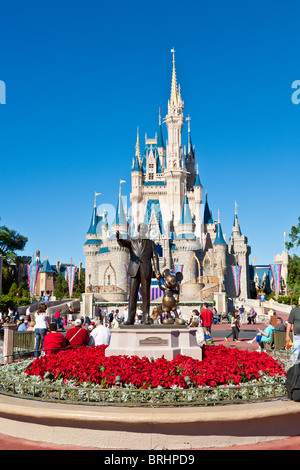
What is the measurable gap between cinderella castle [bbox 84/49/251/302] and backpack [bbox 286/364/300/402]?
2053 inches

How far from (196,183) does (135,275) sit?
6609 cm

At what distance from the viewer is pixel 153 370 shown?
20.5 ft

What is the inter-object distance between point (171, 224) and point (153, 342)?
205 feet

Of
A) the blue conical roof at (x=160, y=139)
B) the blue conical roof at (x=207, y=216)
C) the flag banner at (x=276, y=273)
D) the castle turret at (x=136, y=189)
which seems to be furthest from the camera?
the blue conical roof at (x=160, y=139)

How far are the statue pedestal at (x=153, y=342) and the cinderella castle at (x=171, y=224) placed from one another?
50.1 m

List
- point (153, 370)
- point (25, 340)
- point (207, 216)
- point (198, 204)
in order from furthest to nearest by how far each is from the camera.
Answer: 1. point (207, 216)
2. point (198, 204)
3. point (25, 340)
4. point (153, 370)

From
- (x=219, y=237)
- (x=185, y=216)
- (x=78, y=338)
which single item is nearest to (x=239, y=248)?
(x=219, y=237)

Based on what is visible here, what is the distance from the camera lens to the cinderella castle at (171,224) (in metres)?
63.3

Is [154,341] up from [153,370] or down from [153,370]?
up

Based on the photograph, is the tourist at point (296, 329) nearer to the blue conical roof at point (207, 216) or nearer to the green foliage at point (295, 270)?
the green foliage at point (295, 270)

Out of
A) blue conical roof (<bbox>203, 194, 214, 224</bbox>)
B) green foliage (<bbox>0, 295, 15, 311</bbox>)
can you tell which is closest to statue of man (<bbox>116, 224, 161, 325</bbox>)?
green foliage (<bbox>0, 295, 15, 311</bbox>)

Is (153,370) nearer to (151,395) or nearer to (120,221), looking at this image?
(151,395)

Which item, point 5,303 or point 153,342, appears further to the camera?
point 5,303

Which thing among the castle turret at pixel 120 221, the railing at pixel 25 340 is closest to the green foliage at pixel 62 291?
the castle turret at pixel 120 221
